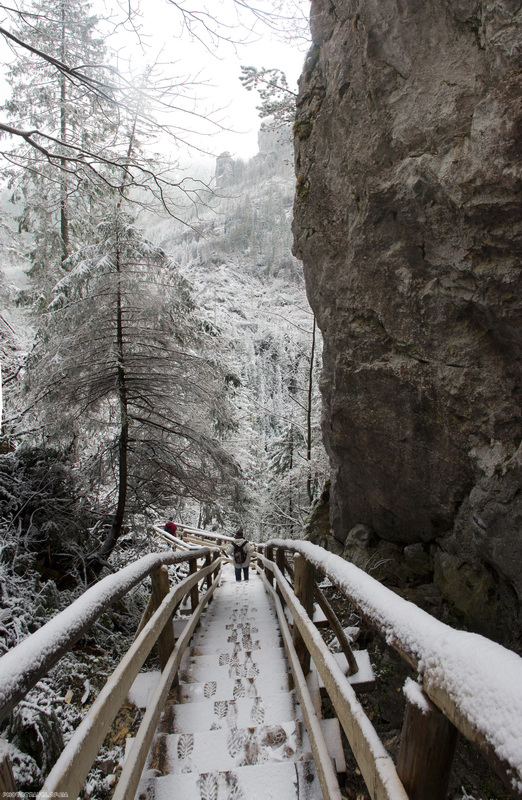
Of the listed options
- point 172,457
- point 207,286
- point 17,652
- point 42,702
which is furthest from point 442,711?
point 207,286

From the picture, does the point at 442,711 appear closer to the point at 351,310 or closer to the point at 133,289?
the point at 351,310

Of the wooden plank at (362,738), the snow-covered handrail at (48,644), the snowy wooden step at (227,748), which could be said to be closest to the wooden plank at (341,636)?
the snowy wooden step at (227,748)

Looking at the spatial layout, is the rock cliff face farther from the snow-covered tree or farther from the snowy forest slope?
the snow-covered tree

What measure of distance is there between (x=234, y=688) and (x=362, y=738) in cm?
205

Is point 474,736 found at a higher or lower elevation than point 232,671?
higher

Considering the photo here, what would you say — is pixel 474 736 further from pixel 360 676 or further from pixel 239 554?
pixel 239 554

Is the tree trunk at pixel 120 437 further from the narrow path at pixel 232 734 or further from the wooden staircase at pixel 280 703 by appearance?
the narrow path at pixel 232 734

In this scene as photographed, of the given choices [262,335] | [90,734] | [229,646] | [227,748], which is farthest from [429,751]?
[262,335]

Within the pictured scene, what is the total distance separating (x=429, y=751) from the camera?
1.09 m

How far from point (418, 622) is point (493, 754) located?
1.52 ft

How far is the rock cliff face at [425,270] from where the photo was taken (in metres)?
3.81

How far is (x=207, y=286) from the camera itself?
8.22m

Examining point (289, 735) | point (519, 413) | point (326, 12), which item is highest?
point (326, 12)

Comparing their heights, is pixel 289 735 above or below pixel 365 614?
below
